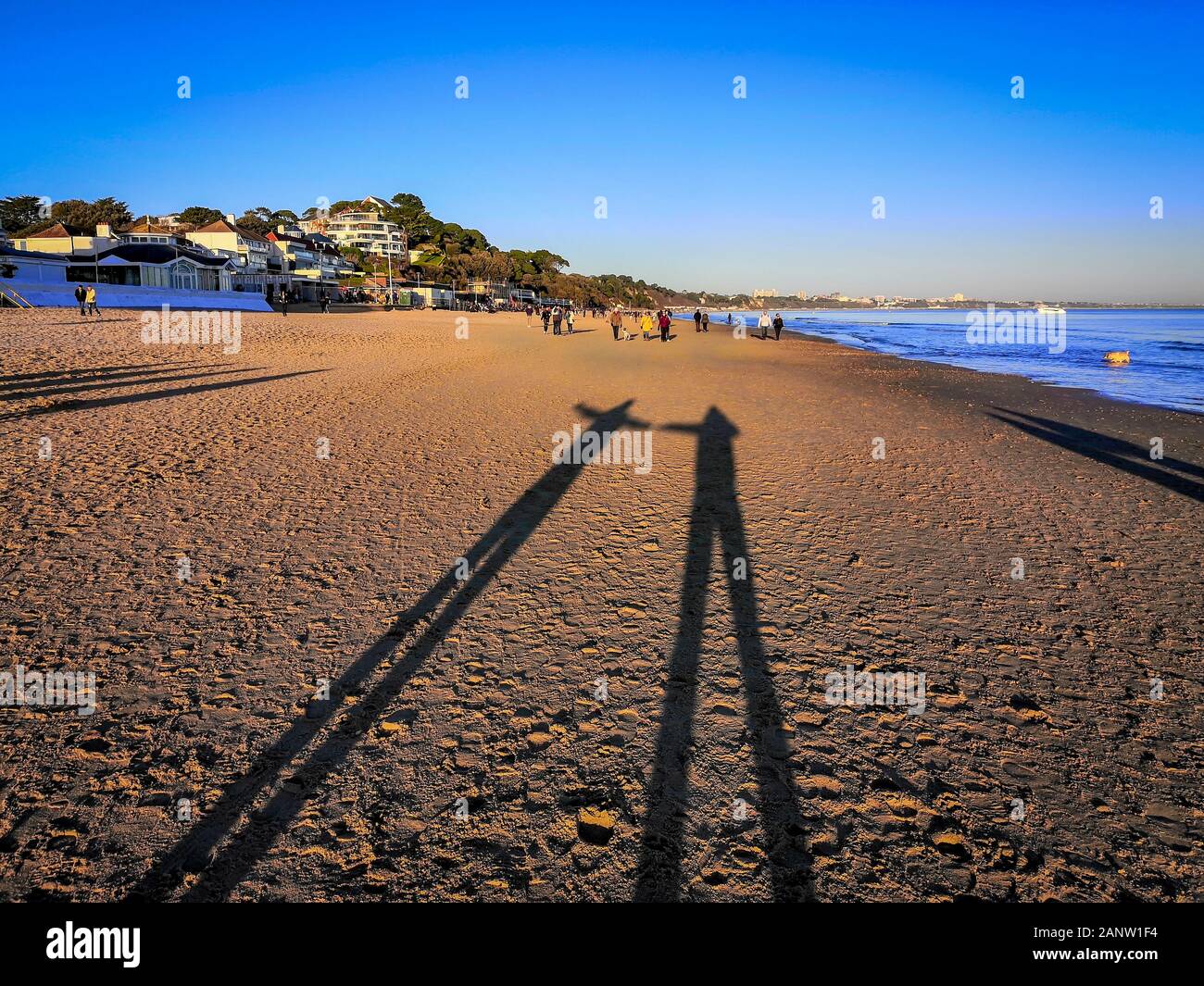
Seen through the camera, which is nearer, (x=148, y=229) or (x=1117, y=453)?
(x=1117, y=453)

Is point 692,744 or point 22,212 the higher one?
point 22,212

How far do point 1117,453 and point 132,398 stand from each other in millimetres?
18327

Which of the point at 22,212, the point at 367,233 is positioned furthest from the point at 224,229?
the point at 367,233

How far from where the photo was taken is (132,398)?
41.7 ft

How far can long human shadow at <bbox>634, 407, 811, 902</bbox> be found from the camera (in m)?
2.52

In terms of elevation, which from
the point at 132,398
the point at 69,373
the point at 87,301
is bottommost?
the point at 132,398

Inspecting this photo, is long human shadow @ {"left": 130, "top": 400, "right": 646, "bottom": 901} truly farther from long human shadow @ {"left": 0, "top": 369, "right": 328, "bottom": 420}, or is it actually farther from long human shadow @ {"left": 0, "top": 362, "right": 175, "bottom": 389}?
long human shadow @ {"left": 0, "top": 362, "right": 175, "bottom": 389}

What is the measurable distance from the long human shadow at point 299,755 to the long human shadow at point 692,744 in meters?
1.56

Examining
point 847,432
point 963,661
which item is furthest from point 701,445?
point 963,661

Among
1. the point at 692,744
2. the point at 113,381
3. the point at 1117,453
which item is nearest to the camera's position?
the point at 692,744

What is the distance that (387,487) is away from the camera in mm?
7695

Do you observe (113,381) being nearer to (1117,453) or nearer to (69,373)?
(69,373)

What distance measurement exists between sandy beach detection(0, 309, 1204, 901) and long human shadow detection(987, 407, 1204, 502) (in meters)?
0.14
